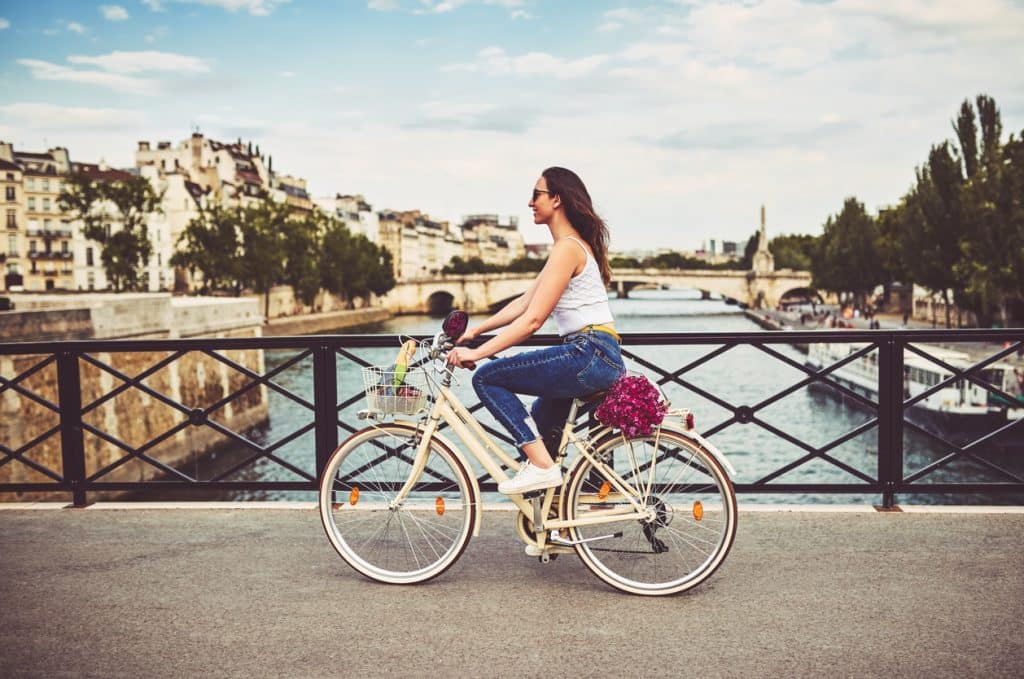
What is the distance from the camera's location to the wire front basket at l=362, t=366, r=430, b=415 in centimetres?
387

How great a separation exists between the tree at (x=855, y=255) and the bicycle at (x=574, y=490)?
210 feet

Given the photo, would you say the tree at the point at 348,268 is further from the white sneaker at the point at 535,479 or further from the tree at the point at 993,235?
the white sneaker at the point at 535,479

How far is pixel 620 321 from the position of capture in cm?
7119

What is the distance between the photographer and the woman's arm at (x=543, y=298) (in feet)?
12.2

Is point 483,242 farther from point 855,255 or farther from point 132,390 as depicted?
point 132,390

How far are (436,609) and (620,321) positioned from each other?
6790 centimetres

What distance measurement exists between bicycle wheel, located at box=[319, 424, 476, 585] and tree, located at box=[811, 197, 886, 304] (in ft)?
210

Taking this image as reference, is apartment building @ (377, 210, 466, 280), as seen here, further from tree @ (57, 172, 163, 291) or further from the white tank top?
the white tank top

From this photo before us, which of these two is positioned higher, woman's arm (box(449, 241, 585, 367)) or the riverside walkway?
woman's arm (box(449, 241, 585, 367))

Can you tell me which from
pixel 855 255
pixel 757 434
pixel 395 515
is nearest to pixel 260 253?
pixel 855 255

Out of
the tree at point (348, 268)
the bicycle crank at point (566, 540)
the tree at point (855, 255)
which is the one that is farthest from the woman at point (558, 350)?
the tree at point (348, 268)

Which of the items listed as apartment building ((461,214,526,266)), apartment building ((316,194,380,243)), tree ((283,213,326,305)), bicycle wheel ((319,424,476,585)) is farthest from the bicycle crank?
apartment building ((461,214,526,266))

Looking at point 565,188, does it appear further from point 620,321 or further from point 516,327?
point 620,321

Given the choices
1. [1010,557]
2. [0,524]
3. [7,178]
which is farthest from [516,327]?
[7,178]
